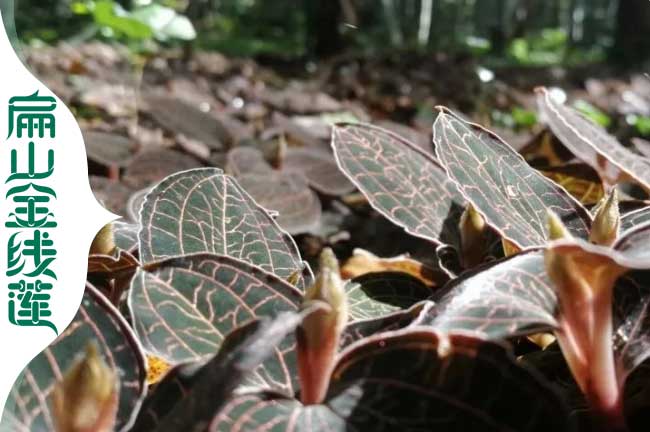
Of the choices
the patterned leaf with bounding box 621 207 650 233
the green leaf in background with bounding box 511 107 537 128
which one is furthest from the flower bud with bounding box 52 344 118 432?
the green leaf in background with bounding box 511 107 537 128

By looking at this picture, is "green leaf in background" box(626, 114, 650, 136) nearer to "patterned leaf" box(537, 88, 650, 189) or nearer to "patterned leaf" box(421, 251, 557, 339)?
"patterned leaf" box(537, 88, 650, 189)

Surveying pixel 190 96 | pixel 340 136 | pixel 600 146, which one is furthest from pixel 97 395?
pixel 190 96

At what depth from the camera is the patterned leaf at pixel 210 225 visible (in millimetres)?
585

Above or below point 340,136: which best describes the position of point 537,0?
below

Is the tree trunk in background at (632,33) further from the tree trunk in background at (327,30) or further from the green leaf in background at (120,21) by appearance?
the green leaf in background at (120,21)

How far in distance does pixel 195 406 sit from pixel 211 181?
0.29 meters

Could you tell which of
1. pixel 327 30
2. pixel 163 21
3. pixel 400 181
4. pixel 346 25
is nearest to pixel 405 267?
pixel 400 181

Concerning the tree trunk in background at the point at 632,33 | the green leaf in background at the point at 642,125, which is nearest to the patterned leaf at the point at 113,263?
the green leaf in background at the point at 642,125

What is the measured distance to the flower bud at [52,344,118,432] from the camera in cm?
38

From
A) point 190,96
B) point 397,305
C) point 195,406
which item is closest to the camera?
point 195,406

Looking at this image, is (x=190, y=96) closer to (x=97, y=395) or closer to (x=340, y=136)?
(x=340, y=136)

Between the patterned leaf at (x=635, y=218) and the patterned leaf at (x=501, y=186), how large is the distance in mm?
27

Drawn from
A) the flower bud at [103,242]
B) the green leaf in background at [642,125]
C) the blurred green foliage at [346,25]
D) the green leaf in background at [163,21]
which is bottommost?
the blurred green foliage at [346,25]

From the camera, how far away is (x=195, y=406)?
0.36 meters
